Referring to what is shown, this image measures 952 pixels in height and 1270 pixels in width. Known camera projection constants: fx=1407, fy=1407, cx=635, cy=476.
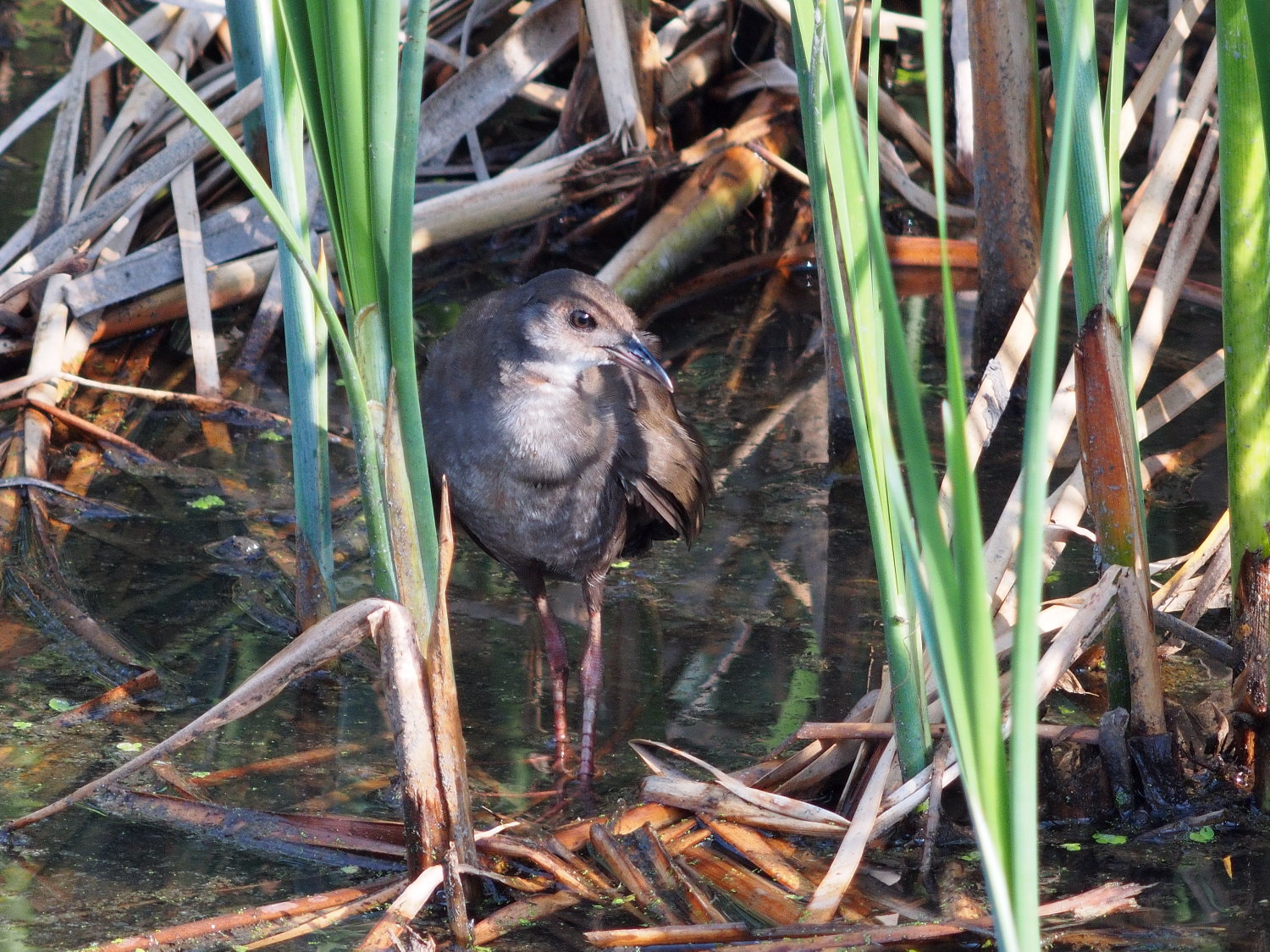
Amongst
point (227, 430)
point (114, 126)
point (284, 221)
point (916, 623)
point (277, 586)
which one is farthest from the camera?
point (114, 126)

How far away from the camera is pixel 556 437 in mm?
3268

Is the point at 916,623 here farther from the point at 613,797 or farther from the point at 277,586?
the point at 277,586

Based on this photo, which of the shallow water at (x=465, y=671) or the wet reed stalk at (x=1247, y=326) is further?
the shallow water at (x=465, y=671)

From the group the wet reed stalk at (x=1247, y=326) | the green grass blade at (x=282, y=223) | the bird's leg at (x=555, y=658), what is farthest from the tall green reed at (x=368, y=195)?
the wet reed stalk at (x=1247, y=326)

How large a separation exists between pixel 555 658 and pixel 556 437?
604mm

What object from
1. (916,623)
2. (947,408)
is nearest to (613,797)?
(916,623)

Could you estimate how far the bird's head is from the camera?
10.8 ft

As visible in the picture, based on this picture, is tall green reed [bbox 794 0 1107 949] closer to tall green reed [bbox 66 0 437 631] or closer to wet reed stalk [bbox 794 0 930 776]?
wet reed stalk [bbox 794 0 930 776]

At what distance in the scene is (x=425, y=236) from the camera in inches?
199

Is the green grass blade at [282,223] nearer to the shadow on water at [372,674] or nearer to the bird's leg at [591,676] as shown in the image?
the shadow on water at [372,674]

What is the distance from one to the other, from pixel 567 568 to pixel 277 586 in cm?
85

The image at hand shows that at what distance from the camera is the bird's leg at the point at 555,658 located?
332cm

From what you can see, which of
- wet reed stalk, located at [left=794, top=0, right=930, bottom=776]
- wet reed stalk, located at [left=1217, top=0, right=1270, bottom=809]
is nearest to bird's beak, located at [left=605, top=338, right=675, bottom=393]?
wet reed stalk, located at [left=794, top=0, right=930, bottom=776]

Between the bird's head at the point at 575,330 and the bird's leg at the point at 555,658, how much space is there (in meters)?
0.61
